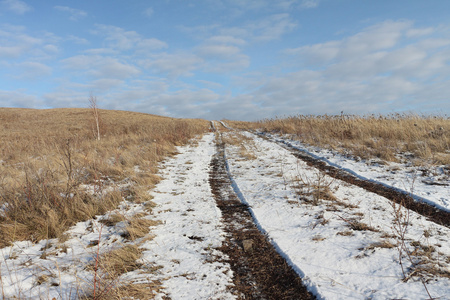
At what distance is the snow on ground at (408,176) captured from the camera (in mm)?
4445

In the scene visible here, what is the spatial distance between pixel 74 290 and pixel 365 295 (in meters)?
2.77

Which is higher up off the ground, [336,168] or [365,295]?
[336,168]

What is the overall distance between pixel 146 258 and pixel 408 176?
248 inches

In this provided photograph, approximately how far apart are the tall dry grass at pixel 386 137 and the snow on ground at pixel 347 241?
380 centimetres

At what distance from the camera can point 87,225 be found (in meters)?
3.85

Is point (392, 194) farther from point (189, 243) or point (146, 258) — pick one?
point (146, 258)

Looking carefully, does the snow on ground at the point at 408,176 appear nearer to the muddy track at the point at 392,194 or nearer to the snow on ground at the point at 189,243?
the muddy track at the point at 392,194

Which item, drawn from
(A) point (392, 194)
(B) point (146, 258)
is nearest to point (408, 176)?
(A) point (392, 194)

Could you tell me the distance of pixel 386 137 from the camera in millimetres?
9594

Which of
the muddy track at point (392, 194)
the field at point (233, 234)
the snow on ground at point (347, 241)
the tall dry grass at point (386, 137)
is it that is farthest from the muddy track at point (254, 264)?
the tall dry grass at point (386, 137)

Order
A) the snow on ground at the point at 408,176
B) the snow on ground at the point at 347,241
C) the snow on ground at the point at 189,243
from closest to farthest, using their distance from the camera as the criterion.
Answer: the snow on ground at the point at 347,241 < the snow on ground at the point at 189,243 < the snow on ground at the point at 408,176

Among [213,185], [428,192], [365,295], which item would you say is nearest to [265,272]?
[365,295]

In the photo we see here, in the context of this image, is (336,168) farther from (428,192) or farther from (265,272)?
(265,272)

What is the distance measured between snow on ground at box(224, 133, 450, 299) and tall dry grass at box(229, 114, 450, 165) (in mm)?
3797
